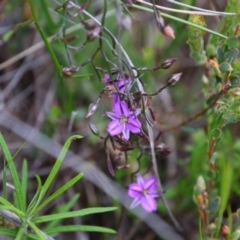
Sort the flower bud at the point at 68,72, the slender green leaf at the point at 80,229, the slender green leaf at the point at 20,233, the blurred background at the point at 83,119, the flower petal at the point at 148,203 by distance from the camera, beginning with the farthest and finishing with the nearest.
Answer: the blurred background at the point at 83,119 → the flower petal at the point at 148,203 → the flower bud at the point at 68,72 → the slender green leaf at the point at 80,229 → the slender green leaf at the point at 20,233

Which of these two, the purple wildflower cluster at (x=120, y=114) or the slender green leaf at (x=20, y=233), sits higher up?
the purple wildflower cluster at (x=120, y=114)

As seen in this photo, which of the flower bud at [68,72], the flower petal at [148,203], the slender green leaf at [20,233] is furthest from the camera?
the flower petal at [148,203]

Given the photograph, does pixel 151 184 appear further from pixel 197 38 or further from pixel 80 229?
pixel 197 38

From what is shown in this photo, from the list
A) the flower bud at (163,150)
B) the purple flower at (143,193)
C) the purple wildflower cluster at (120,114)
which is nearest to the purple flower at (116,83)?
the purple wildflower cluster at (120,114)

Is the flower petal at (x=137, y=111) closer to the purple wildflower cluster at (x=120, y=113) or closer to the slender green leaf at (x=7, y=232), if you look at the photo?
the purple wildflower cluster at (x=120, y=113)

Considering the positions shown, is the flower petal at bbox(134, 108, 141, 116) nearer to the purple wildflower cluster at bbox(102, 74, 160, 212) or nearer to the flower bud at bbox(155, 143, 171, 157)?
the purple wildflower cluster at bbox(102, 74, 160, 212)

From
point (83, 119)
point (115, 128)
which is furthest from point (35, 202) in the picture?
point (83, 119)
